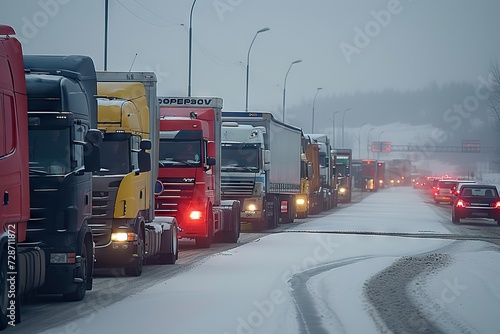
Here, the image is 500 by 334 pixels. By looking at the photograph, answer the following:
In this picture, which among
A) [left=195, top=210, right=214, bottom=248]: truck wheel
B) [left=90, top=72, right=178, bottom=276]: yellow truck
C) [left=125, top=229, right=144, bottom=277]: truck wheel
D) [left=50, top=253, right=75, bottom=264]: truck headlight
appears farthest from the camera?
[left=195, top=210, right=214, bottom=248]: truck wheel

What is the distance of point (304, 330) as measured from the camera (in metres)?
12.0

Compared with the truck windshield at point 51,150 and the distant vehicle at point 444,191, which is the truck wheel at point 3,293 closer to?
the truck windshield at point 51,150

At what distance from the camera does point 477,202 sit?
4447 cm

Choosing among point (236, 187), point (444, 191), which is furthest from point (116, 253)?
point (444, 191)

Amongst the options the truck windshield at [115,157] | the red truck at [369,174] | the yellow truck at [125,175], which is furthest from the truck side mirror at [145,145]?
the red truck at [369,174]

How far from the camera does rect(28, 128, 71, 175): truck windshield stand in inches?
574

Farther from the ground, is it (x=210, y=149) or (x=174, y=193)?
(x=210, y=149)


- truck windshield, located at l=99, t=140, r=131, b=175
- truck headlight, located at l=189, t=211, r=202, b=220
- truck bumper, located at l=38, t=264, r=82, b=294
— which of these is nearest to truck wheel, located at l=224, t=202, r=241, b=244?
truck headlight, located at l=189, t=211, r=202, b=220

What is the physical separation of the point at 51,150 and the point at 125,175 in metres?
3.95

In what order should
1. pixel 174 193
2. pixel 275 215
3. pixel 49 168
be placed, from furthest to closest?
pixel 275 215
pixel 174 193
pixel 49 168

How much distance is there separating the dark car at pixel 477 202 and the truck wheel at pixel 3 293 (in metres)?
34.2

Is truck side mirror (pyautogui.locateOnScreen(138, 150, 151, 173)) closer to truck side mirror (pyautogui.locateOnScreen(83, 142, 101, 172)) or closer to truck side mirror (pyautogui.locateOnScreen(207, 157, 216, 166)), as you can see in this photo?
truck side mirror (pyautogui.locateOnScreen(83, 142, 101, 172))

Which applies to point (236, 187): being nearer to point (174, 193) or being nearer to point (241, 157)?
point (241, 157)

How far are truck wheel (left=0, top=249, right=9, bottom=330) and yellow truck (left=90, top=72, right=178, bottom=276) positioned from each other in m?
5.85
